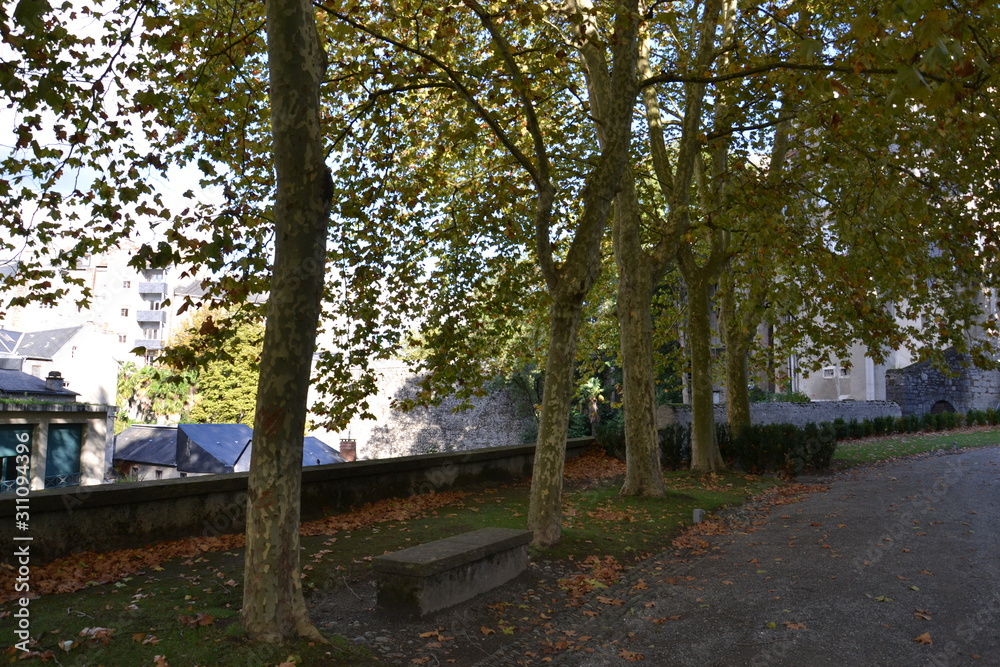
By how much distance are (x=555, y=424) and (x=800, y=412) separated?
886 inches

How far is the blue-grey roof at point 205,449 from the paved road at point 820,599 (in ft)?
102

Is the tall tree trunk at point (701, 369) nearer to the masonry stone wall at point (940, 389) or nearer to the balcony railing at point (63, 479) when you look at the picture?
the masonry stone wall at point (940, 389)

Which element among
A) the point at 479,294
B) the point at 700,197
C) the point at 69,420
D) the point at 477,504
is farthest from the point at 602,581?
the point at 69,420

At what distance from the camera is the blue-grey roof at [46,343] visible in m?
52.4

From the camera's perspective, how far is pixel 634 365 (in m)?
12.4

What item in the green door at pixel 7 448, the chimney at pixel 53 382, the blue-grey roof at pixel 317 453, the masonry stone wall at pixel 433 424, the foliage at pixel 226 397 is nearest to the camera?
the green door at pixel 7 448

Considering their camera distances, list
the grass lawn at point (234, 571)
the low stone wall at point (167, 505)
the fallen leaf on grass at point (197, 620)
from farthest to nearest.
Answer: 1. the low stone wall at point (167, 505)
2. the fallen leaf on grass at point (197, 620)
3. the grass lawn at point (234, 571)

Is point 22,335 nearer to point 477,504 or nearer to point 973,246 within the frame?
point 477,504

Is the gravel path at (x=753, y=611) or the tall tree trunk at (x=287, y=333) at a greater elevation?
the tall tree trunk at (x=287, y=333)

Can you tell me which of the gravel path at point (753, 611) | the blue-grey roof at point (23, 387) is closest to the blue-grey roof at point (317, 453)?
the blue-grey roof at point (23, 387)

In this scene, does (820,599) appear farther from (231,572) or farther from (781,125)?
(781,125)

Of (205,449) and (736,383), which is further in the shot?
(205,449)

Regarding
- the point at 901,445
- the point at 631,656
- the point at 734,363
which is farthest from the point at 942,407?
the point at 631,656

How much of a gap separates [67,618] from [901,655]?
600 cm
